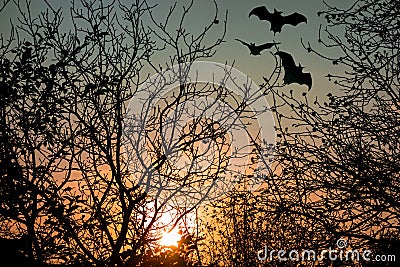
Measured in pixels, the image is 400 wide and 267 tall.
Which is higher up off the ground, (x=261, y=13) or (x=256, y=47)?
(x=261, y=13)

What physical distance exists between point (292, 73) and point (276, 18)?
19 centimetres

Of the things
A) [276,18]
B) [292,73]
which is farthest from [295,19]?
[292,73]

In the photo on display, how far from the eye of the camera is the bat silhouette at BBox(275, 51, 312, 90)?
1.54 m

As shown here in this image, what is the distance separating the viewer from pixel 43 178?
632cm

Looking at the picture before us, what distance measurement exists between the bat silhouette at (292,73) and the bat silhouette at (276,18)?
0.09m

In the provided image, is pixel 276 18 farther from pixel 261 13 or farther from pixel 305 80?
pixel 305 80

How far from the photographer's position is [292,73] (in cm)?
163

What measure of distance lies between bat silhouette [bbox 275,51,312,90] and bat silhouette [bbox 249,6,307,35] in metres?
0.09

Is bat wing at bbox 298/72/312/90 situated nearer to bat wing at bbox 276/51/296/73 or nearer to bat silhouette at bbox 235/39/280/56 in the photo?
bat wing at bbox 276/51/296/73

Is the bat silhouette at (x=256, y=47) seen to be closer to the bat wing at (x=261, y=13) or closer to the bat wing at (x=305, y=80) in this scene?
the bat wing at (x=261, y=13)

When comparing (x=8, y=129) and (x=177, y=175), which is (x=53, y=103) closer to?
(x=8, y=129)

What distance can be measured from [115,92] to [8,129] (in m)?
1.47

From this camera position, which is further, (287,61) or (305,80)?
(305,80)

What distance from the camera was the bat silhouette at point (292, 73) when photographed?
5.07 ft
